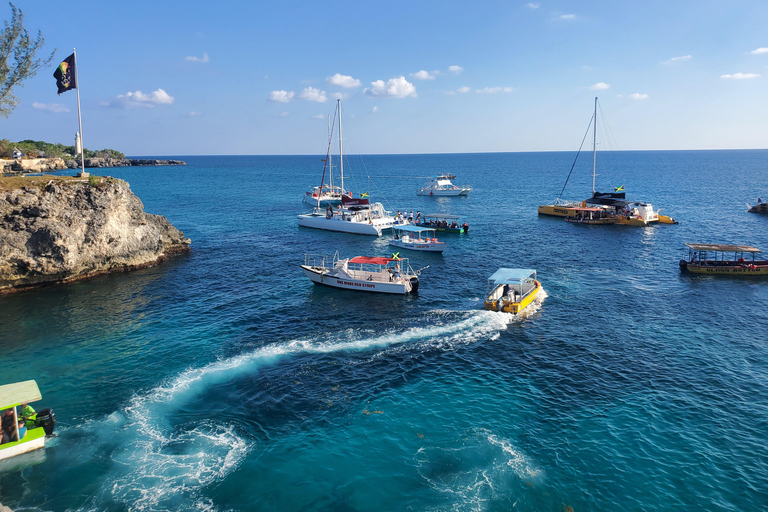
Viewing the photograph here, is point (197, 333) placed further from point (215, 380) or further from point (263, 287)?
point (263, 287)

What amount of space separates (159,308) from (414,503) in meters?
34.8

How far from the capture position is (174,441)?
80.9 feet

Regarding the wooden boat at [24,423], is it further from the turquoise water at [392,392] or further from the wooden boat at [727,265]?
the wooden boat at [727,265]

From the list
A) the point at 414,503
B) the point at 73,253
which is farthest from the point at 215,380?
the point at 73,253

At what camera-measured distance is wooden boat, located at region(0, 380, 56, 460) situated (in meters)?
23.6

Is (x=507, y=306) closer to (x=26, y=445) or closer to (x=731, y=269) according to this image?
(x=731, y=269)

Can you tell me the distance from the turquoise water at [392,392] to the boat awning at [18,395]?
2.75 meters

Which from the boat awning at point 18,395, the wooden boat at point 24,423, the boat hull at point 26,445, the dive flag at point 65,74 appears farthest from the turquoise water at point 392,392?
the dive flag at point 65,74

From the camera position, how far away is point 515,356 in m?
35.5

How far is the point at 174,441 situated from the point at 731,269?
203 ft

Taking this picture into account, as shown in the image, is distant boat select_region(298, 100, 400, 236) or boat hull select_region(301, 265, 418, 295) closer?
boat hull select_region(301, 265, 418, 295)

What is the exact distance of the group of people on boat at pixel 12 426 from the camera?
23.8 meters

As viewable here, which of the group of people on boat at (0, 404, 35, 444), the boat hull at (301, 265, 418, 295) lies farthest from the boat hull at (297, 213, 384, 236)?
the group of people on boat at (0, 404, 35, 444)

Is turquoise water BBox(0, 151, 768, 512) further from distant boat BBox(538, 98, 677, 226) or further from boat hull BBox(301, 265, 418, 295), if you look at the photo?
distant boat BBox(538, 98, 677, 226)
